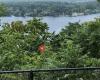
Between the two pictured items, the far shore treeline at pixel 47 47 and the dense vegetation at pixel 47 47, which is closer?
the far shore treeline at pixel 47 47

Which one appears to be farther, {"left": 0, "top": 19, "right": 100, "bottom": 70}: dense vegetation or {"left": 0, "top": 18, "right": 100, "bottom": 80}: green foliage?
{"left": 0, "top": 19, "right": 100, "bottom": 70}: dense vegetation

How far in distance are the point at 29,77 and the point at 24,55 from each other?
19.0 ft

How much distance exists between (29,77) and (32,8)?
24398mm

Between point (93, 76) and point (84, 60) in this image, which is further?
point (84, 60)

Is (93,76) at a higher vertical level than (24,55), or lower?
higher

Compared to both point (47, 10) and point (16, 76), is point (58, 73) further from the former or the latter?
point (47, 10)

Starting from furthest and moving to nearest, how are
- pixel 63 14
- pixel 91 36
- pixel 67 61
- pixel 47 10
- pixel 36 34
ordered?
pixel 63 14 < pixel 47 10 < pixel 36 34 < pixel 91 36 < pixel 67 61

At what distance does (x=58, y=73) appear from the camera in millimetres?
7668

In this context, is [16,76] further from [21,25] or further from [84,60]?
[21,25]

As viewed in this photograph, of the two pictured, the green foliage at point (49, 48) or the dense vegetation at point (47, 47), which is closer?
the green foliage at point (49, 48)

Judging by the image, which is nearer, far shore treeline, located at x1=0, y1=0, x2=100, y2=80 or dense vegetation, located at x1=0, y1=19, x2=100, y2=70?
far shore treeline, located at x1=0, y1=0, x2=100, y2=80

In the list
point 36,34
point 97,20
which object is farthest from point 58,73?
point 36,34

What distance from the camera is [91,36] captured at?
1437cm

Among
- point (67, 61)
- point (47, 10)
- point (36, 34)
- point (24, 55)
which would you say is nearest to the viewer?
point (67, 61)
